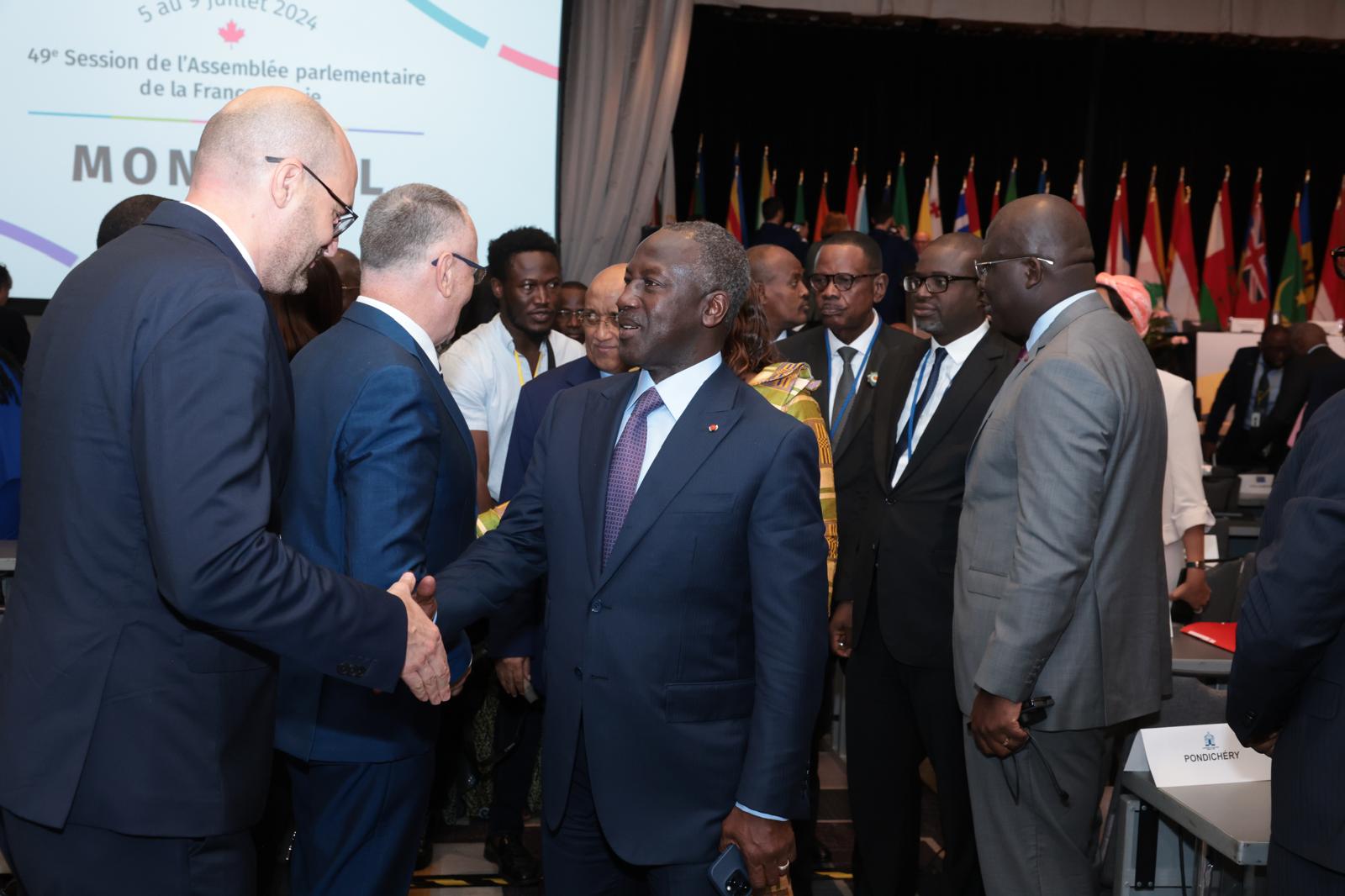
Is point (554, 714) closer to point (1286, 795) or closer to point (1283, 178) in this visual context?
point (1286, 795)

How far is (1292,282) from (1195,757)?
1117cm

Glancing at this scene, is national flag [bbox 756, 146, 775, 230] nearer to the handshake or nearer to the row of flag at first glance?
the row of flag

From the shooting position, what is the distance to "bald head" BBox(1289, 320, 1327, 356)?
8.88 m

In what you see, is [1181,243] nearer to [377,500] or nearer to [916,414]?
[916,414]

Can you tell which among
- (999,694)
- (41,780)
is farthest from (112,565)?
(999,694)

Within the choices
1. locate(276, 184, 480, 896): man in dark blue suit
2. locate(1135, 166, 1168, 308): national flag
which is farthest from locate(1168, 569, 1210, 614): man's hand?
locate(1135, 166, 1168, 308): national flag

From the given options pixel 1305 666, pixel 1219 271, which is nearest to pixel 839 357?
pixel 1305 666

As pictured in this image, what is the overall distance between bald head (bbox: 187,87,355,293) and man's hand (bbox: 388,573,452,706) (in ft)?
1.79

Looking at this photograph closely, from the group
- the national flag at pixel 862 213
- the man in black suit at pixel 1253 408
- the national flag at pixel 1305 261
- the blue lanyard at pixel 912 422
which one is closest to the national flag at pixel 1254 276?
the national flag at pixel 1305 261

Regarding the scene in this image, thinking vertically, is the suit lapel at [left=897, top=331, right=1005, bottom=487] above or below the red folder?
above

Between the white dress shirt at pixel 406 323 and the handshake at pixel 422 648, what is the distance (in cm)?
45

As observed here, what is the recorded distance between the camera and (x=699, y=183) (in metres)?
11.4

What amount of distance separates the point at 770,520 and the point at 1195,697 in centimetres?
149

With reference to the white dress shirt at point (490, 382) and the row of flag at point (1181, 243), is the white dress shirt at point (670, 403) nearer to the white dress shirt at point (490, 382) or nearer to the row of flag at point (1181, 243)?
the white dress shirt at point (490, 382)
